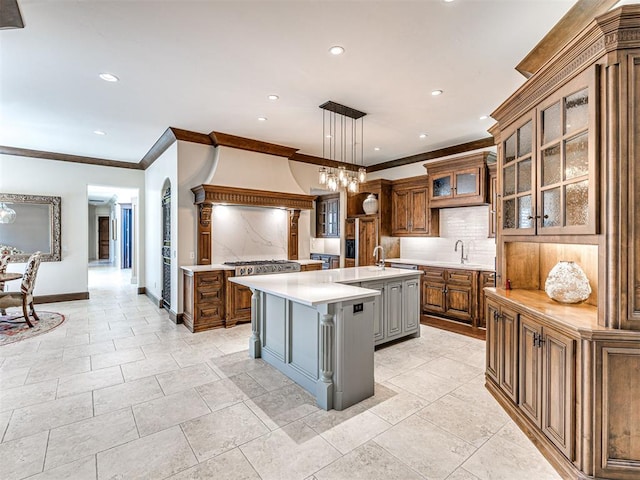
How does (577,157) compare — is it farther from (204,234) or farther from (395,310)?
(204,234)

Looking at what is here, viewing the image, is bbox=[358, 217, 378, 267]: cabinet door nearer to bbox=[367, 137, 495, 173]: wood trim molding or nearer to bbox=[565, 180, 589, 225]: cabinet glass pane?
bbox=[367, 137, 495, 173]: wood trim molding

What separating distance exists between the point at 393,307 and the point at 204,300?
279 cm

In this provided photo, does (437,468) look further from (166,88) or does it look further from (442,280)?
(166,88)

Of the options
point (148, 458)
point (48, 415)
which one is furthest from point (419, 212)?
point (48, 415)

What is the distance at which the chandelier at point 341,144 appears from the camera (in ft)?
13.3

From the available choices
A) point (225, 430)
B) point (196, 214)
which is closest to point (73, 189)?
point (196, 214)

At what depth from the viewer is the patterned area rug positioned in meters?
4.46

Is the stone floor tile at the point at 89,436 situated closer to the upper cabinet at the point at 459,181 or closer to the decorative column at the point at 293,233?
the decorative column at the point at 293,233

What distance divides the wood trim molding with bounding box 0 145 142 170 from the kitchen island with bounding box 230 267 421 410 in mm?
5676

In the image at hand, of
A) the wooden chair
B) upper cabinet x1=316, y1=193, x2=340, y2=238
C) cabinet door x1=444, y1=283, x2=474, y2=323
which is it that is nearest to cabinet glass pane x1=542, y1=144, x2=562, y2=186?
cabinet door x1=444, y1=283, x2=474, y2=323

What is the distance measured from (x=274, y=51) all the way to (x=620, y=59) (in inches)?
96.3

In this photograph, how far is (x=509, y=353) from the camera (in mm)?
2568

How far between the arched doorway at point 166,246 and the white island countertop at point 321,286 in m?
2.94

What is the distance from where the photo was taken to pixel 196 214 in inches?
210
